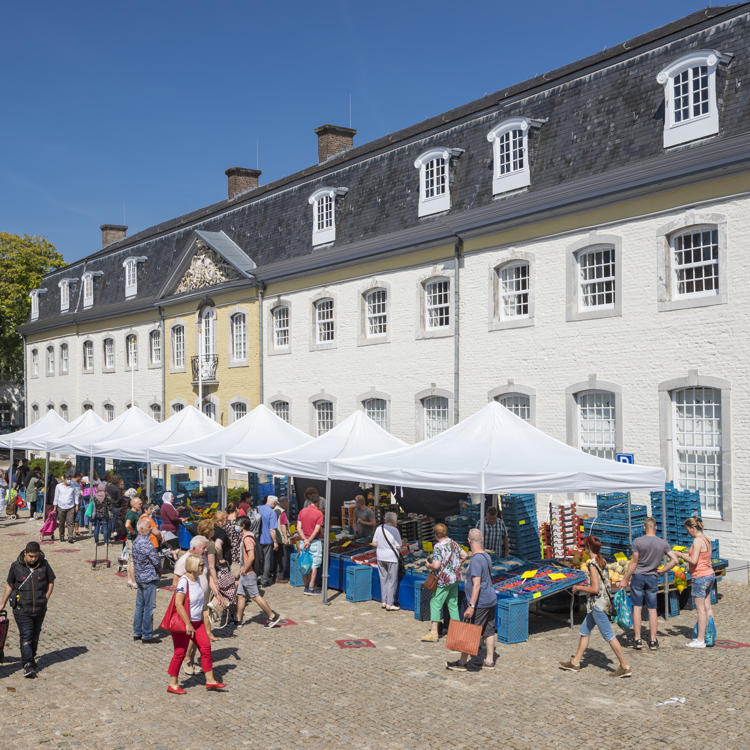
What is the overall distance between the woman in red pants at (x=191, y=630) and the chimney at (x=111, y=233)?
41.4 m

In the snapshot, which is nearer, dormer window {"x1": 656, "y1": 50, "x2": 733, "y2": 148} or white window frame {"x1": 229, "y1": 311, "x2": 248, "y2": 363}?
dormer window {"x1": 656, "y1": 50, "x2": 733, "y2": 148}

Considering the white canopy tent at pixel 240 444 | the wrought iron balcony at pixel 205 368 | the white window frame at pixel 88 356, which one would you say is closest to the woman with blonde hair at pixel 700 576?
the white canopy tent at pixel 240 444

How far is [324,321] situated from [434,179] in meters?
5.91

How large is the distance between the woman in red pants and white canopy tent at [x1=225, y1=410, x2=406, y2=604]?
4.79 m

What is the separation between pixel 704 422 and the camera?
618 inches

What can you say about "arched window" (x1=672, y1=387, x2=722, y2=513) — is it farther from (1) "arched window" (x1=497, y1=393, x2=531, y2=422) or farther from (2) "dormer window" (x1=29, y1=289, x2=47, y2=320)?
(2) "dormer window" (x1=29, y1=289, x2=47, y2=320)

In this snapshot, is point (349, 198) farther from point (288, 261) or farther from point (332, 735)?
point (332, 735)

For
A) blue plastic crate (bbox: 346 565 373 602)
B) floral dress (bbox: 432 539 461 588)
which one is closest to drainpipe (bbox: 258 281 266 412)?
blue plastic crate (bbox: 346 565 373 602)

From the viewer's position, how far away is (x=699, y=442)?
51.8 ft

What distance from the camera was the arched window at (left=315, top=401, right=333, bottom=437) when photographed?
82.2 ft

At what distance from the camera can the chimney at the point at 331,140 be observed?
31352mm

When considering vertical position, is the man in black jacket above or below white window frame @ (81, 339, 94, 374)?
below

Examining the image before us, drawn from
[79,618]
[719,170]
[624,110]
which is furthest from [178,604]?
[624,110]

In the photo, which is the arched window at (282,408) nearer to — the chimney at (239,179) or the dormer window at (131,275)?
the dormer window at (131,275)
